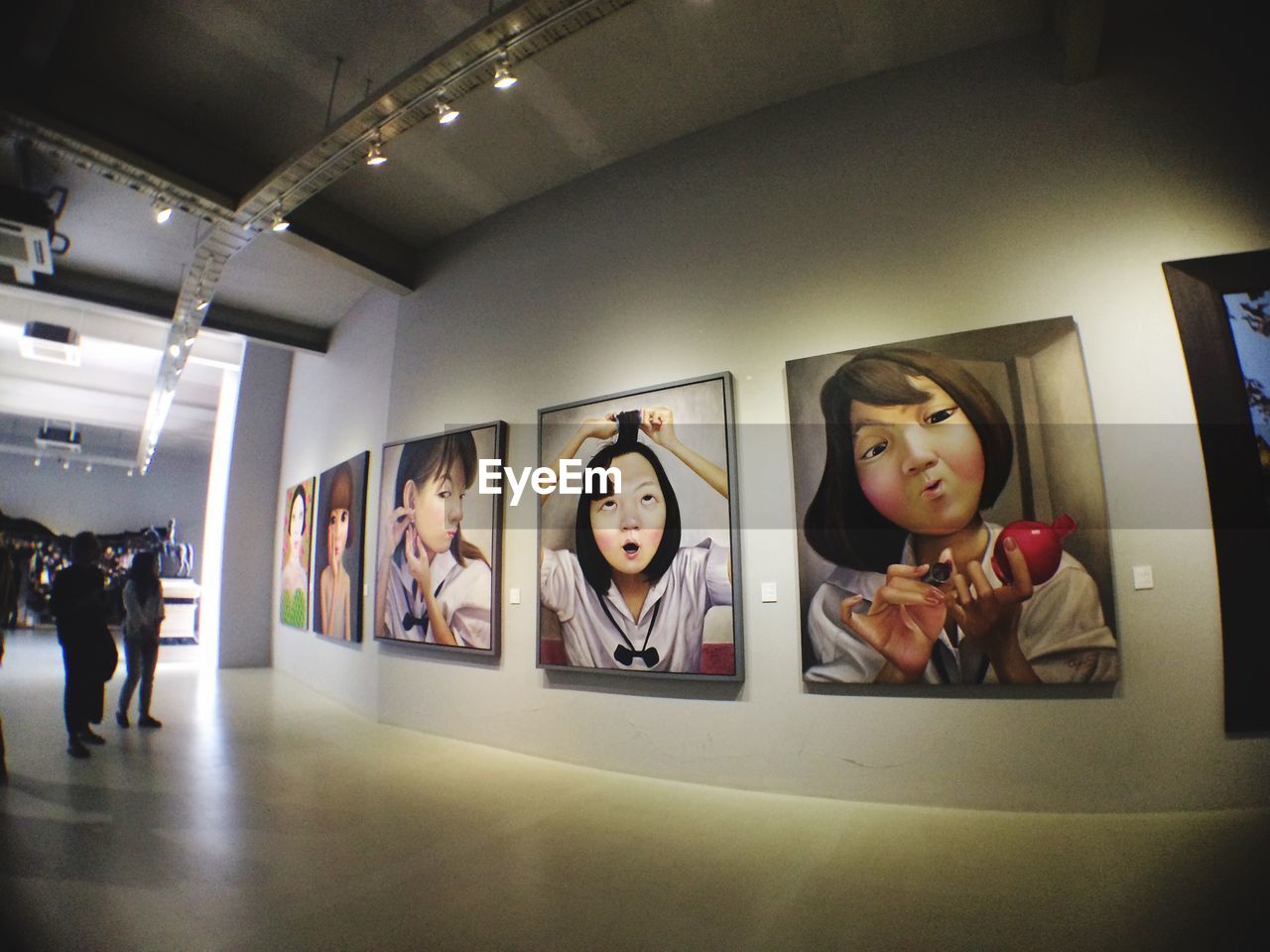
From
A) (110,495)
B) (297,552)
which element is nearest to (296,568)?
(297,552)

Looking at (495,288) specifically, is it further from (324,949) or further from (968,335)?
(324,949)

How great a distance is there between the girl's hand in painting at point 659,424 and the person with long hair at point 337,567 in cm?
407

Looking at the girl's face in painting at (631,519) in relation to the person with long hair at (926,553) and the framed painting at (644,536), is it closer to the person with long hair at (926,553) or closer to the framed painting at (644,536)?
the framed painting at (644,536)

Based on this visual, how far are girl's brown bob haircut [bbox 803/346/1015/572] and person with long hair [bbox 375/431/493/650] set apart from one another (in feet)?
9.09

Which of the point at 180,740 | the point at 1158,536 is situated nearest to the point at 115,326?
the point at 180,740

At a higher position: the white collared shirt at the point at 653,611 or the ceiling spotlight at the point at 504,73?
the ceiling spotlight at the point at 504,73

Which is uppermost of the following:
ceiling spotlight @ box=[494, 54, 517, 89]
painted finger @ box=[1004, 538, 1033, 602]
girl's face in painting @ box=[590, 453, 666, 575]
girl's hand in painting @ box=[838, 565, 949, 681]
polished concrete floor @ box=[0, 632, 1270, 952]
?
ceiling spotlight @ box=[494, 54, 517, 89]

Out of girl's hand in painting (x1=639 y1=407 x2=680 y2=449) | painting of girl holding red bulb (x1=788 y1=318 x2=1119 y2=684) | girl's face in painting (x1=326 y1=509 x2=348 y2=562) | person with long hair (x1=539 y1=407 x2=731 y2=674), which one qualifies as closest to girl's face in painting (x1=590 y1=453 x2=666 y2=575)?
person with long hair (x1=539 y1=407 x2=731 y2=674)

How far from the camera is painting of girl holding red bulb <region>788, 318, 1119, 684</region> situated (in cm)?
293

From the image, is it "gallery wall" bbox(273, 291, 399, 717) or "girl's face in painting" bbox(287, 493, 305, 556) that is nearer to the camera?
"gallery wall" bbox(273, 291, 399, 717)

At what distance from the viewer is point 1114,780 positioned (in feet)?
9.11

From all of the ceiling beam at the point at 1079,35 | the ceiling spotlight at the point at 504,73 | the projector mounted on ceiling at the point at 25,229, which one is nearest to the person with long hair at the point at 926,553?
the ceiling beam at the point at 1079,35

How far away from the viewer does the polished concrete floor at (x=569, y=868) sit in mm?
1918

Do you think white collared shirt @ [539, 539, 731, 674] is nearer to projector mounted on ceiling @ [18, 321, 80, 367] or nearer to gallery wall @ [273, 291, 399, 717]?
gallery wall @ [273, 291, 399, 717]
